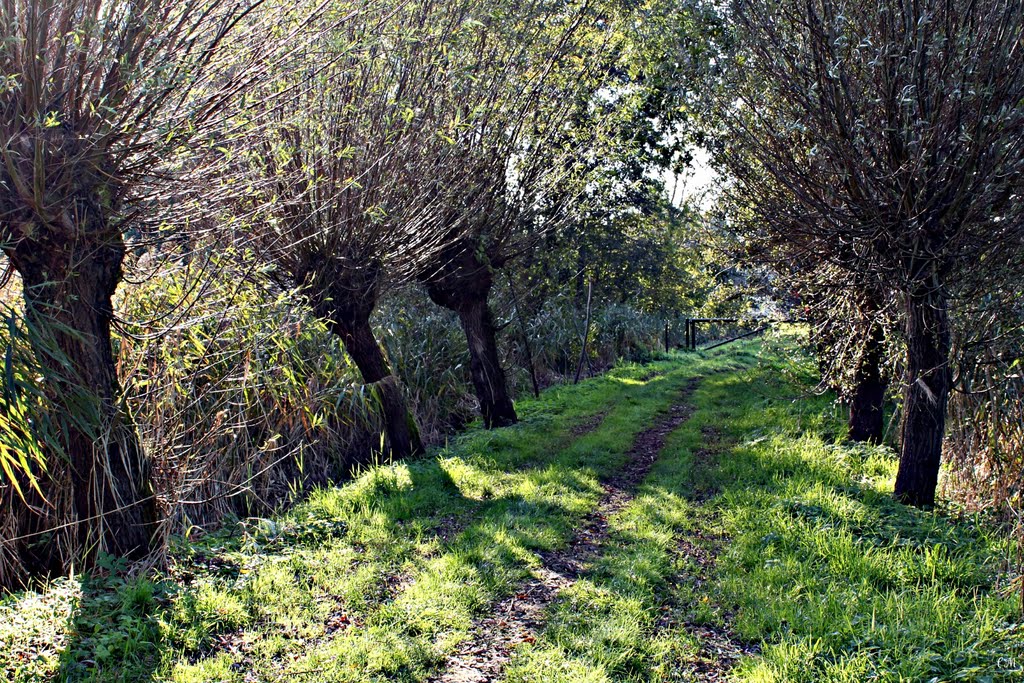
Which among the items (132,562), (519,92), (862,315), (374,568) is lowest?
(374,568)

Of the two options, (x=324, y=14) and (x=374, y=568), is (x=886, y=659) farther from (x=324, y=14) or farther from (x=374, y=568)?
(x=324, y=14)

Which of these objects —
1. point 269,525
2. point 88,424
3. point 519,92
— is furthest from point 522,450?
point 88,424

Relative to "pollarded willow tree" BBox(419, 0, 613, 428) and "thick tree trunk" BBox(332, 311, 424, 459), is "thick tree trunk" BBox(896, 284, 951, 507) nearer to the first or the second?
Answer: "pollarded willow tree" BBox(419, 0, 613, 428)

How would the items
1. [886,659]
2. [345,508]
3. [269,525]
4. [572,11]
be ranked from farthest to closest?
[572,11] < [345,508] < [269,525] < [886,659]

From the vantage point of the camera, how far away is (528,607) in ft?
15.7

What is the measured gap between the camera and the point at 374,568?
17.6 ft

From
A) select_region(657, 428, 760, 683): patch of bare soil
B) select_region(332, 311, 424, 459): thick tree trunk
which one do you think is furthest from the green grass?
select_region(332, 311, 424, 459): thick tree trunk

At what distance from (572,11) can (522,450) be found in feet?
18.9

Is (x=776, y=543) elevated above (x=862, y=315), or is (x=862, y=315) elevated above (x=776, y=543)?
(x=862, y=315)

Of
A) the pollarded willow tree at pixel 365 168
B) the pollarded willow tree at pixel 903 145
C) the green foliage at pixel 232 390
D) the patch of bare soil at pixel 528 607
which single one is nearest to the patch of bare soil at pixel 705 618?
the patch of bare soil at pixel 528 607

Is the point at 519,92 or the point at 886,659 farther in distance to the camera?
the point at 519,92

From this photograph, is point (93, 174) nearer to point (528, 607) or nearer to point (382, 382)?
point (528, 607)

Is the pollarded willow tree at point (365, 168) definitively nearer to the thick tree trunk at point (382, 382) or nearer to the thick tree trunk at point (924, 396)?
the thick tree trunk at point (382, 382)

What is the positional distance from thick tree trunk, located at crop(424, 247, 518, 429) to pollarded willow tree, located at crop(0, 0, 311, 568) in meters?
5.52
